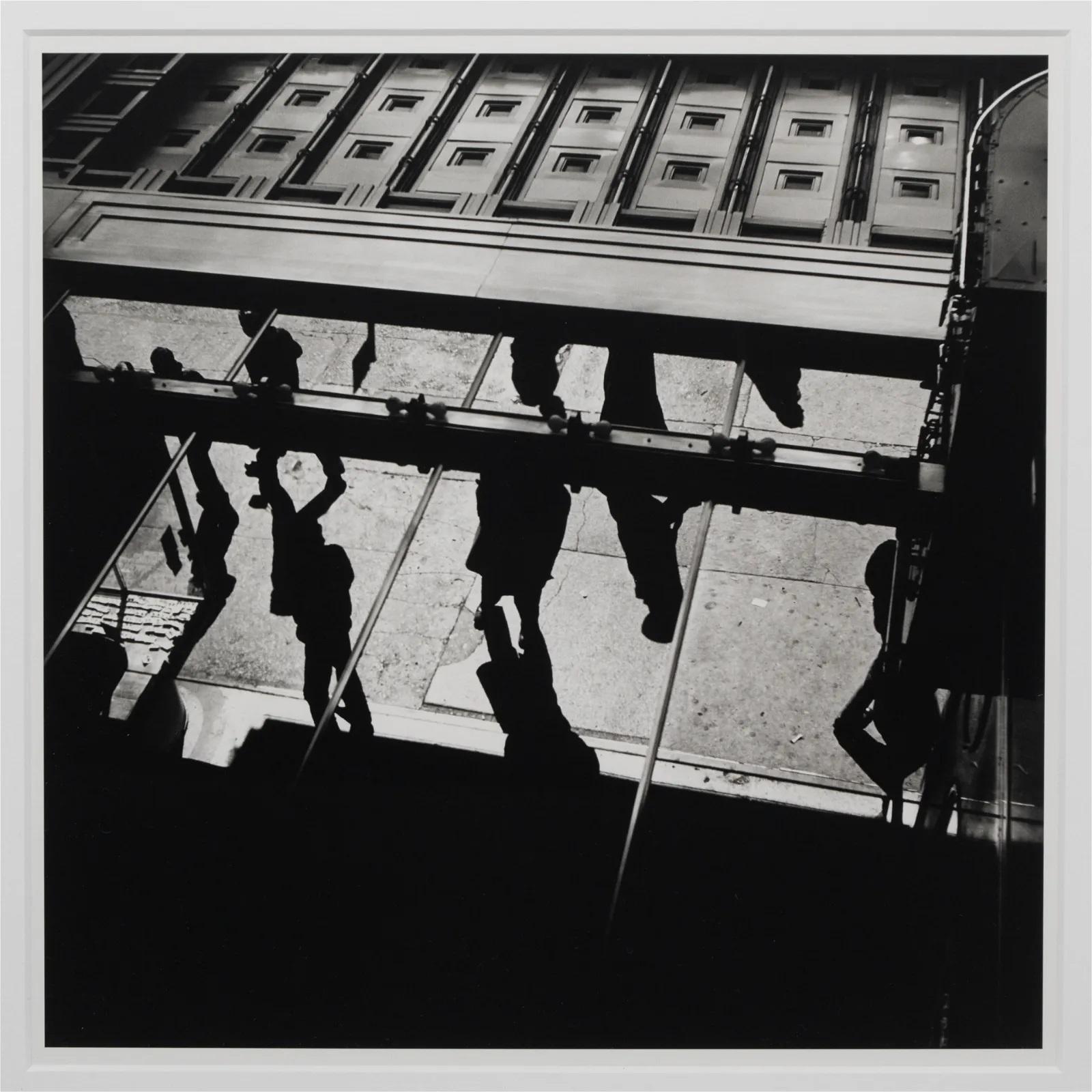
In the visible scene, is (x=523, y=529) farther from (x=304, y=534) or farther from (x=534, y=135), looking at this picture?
(x=534, y=135)

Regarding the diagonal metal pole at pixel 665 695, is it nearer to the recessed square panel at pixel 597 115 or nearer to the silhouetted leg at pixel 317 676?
the silhouetted leg at pixel 317 676

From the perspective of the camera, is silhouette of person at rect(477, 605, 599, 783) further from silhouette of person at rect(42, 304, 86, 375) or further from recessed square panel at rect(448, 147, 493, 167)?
recessed square panel at rect(448, 147, 493, 167)

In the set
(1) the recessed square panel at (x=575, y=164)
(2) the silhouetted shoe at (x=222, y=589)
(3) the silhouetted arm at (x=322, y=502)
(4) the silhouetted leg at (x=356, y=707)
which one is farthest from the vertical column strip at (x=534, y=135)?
(4) the silhouetted leg at (x=356, y=707)

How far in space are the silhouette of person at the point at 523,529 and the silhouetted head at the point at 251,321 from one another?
2239mm

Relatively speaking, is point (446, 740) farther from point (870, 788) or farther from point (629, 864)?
point (870, 788)

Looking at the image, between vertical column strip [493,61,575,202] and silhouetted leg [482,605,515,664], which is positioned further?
vertical column strip [493,61,575,202]

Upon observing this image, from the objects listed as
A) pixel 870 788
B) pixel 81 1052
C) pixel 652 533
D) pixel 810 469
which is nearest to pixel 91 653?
pixel 81 1052

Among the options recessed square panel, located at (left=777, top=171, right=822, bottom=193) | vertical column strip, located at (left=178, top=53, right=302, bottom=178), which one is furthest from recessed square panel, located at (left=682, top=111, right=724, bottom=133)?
vertical column strip, located at (left=178, top=53, right=302, bottom=178)

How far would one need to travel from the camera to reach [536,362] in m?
7.20

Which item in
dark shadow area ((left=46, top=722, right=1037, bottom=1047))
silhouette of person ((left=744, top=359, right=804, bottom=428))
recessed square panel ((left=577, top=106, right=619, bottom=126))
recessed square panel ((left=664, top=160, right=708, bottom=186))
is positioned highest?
recessed square panel ((left=577, top=106, right=619, bottom=126))

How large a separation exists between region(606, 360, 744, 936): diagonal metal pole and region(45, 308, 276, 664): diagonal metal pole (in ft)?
11.6

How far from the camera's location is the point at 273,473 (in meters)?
6.89

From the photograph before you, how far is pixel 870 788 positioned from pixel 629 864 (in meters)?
2.50

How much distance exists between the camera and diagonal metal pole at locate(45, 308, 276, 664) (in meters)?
6.24
